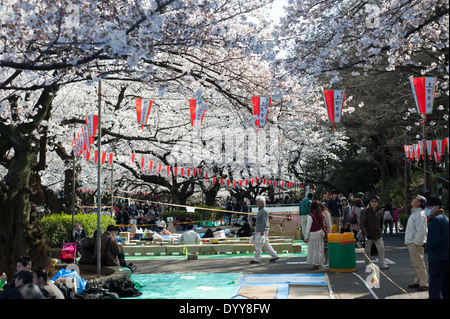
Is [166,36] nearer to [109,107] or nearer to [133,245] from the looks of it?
[133,245]

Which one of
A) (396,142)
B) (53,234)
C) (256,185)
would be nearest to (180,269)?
(53,234)

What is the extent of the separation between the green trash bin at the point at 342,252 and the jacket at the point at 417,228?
2433 mm

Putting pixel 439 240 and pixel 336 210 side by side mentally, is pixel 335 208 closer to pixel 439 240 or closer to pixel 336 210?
pixel 336 210

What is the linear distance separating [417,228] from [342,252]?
2867 mm

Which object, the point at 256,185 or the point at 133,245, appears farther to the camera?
the point at 256,185

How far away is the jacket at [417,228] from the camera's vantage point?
1026cm

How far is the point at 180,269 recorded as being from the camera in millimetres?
14867

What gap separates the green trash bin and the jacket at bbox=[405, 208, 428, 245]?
243 centimetres

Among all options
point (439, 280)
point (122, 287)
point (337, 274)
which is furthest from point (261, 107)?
point (439, 280)

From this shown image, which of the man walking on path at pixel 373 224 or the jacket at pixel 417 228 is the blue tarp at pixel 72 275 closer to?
the jacket at pixel 417 228

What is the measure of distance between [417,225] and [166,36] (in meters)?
5.89

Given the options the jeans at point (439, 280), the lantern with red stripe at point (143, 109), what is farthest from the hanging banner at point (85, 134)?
the jeans at point (439, 280)

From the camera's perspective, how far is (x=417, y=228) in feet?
34.1

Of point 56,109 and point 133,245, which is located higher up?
point 56,109
